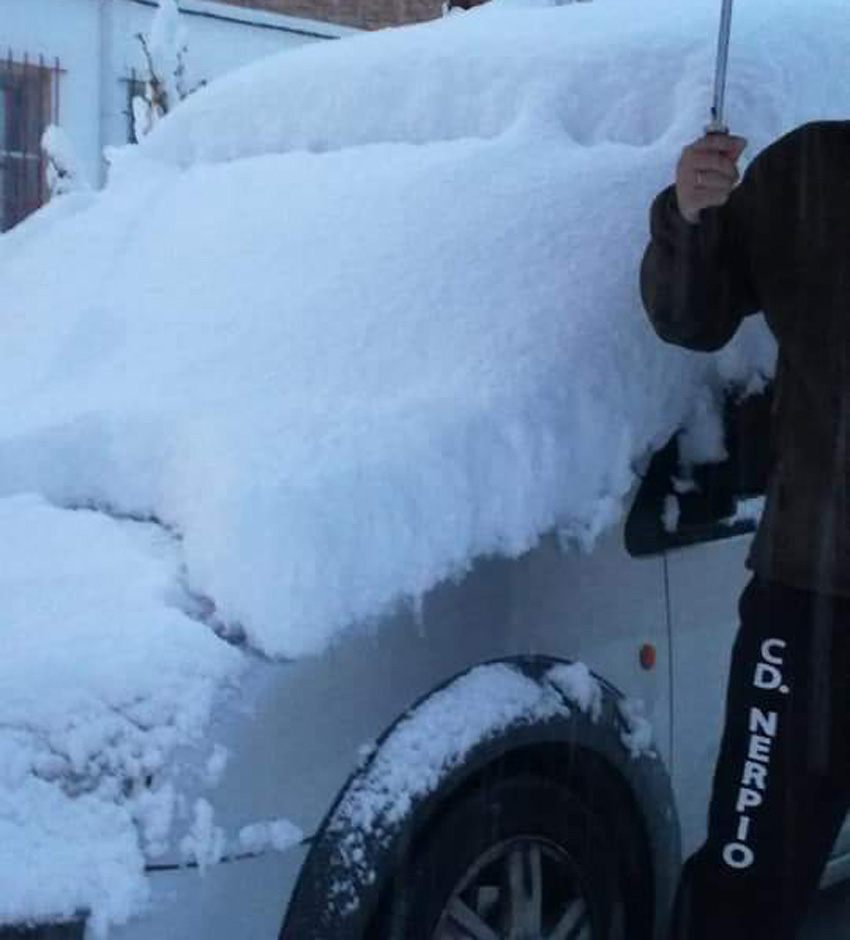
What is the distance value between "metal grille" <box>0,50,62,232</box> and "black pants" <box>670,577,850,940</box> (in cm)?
936

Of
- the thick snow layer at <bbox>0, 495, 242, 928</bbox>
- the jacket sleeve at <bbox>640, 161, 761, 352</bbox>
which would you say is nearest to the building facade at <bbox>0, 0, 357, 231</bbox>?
the jacket sleeve at <bbox>640, 161, 761, 352</bbox>

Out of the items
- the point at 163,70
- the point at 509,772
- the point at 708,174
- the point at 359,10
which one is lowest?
the point at 509,772

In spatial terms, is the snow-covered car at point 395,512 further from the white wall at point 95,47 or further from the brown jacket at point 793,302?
the white wall at point 95,47

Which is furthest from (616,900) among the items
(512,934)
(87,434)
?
(87,434)

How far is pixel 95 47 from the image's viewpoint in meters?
11.5

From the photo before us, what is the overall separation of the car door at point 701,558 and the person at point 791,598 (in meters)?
0.26

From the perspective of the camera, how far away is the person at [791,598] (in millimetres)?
2740

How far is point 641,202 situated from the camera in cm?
338

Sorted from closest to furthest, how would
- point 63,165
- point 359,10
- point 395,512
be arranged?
point 395,512 < point 63,165 < point 359,10

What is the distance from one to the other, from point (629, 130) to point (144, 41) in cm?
766

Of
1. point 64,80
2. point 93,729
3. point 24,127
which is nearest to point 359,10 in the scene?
point 64,80

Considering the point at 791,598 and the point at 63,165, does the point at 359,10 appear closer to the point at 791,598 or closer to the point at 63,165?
the point at 63,165

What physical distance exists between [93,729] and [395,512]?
612mm

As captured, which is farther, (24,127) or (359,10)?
(359,10)
